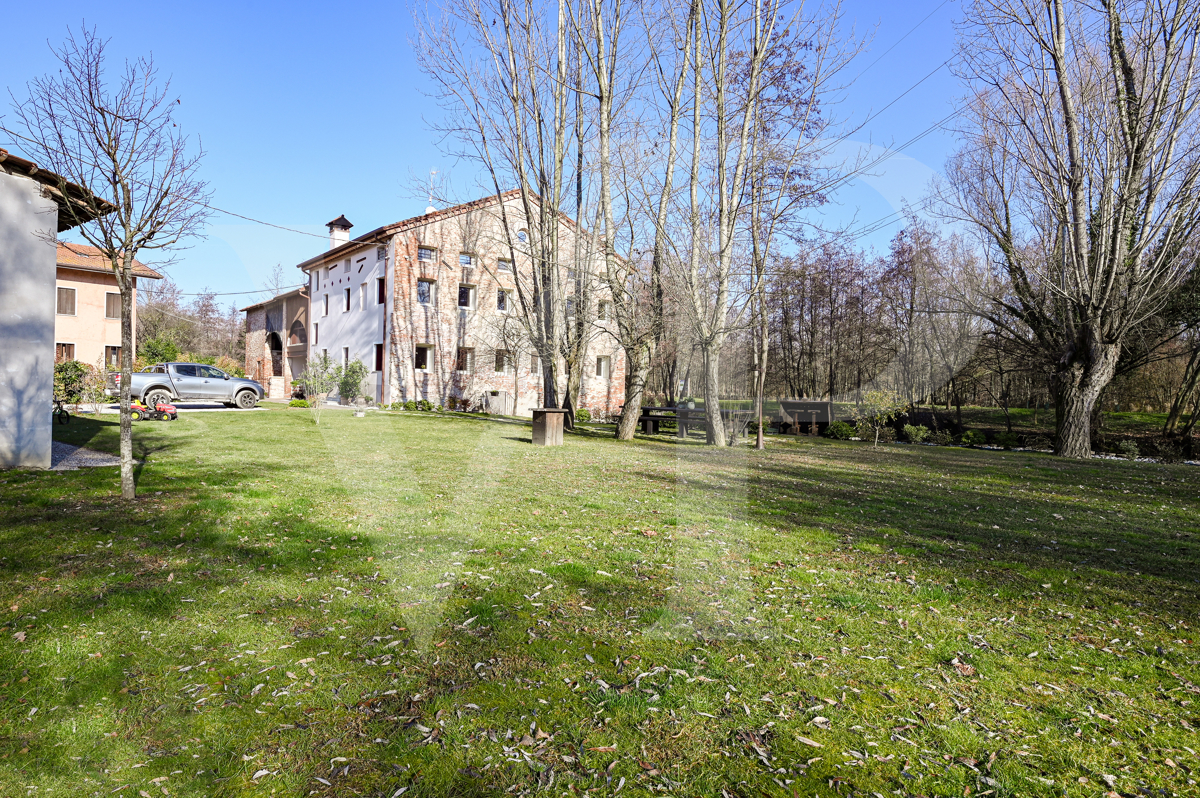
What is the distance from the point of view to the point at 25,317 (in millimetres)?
7867

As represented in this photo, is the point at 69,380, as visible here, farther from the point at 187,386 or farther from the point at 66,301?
the point at 66,301

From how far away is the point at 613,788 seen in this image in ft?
7.79

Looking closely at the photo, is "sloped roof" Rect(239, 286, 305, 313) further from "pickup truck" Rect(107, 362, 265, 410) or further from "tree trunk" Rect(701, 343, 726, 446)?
"tree trunk" Rect(701, 343, 726, 446)

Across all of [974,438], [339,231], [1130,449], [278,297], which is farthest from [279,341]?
[1130,449]

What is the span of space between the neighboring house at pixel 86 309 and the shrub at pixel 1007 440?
32.9 m

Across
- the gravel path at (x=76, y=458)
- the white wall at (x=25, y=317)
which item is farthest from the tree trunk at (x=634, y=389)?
the white wall at (x=25, y=317)

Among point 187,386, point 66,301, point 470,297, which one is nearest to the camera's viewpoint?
point 187,386

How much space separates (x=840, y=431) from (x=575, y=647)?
1957 centimetres

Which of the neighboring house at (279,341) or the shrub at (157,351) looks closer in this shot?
the shrub at (157,351)

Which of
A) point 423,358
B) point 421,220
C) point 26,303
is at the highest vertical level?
point 421,220

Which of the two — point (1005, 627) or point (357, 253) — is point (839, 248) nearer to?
point (357, 253)

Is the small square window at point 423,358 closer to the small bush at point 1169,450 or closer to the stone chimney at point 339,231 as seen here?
the stone chimney at point 339,231

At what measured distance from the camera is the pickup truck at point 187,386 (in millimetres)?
19422

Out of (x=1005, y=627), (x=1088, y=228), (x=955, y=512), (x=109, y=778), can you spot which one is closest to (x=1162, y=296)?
(x=1088, y=228)
